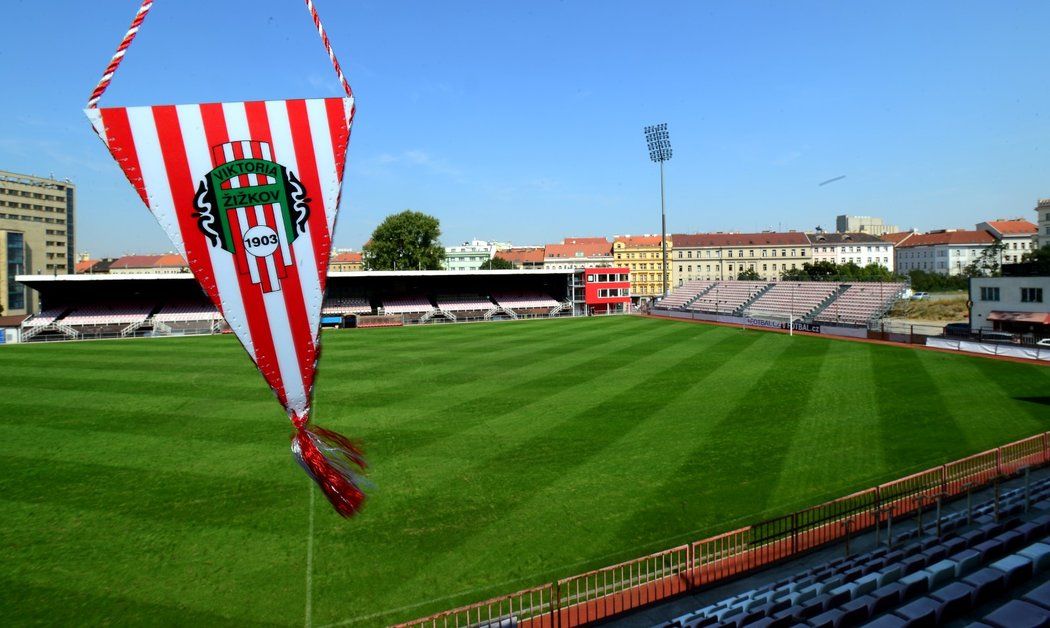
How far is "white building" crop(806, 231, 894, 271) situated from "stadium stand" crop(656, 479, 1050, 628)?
90809 mm

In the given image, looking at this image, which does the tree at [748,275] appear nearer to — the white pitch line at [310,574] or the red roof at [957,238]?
the red roof at [957,238]

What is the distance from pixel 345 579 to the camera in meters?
9.02

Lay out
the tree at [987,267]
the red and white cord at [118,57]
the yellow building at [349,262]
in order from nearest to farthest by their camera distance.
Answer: the red and white cord at [118,57]
the tree at [987,267]
the yellow building at [349,262]

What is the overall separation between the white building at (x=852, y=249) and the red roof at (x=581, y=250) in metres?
32.4

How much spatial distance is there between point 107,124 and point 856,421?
18459 millimetres

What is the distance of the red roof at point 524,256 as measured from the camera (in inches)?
4240

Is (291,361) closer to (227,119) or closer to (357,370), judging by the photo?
(227,119)

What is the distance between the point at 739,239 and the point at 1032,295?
6250cm

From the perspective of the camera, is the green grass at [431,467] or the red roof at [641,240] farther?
the red roof at [641,240]

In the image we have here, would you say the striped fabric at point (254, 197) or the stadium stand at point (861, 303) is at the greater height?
the striped fabric at point (254, 197)

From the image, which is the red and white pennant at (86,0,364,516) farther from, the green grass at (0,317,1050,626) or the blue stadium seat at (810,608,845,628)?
the blue stadium seat at (810,608,845,628)

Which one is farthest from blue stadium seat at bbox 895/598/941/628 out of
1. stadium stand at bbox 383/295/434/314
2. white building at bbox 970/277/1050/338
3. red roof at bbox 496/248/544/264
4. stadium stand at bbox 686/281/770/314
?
red roof at bbox 496/248/544/264

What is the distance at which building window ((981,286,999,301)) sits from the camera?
33.2 meters

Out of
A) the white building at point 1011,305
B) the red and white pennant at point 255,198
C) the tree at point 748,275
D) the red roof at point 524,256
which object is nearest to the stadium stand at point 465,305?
the tree at point 748,275
